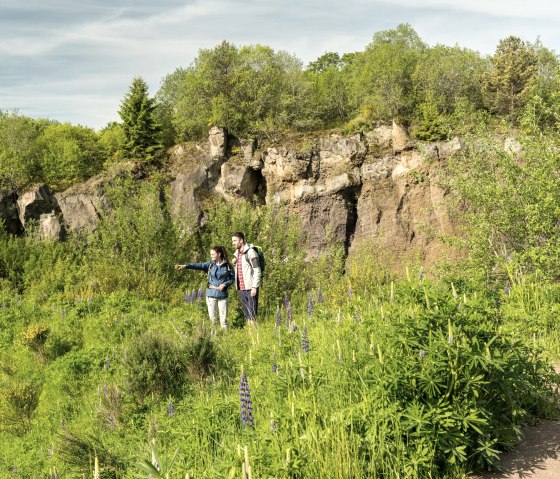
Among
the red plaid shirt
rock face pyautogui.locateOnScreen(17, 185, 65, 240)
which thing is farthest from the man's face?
rock face pyautogui.locateOnScreen(17, 185, 65, 240)

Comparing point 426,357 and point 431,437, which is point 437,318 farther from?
point 431,437

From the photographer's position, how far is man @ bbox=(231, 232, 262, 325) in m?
8.04

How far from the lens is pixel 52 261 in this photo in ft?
49.7

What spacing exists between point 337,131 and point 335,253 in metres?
11.5

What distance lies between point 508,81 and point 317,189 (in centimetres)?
1474

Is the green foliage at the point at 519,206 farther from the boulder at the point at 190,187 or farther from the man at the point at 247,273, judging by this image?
the boulder at the point at 190,187

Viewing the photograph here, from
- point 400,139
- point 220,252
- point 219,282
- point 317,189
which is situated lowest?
point 219,282

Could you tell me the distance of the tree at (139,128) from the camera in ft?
73.4

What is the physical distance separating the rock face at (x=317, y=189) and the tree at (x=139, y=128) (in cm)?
138

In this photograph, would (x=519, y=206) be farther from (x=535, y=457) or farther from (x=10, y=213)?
(x=10, y=213)

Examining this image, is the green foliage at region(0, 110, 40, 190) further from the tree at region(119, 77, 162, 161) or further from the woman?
the woman

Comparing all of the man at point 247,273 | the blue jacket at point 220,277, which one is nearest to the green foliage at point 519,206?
the man at point 247,273

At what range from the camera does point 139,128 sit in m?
22.3

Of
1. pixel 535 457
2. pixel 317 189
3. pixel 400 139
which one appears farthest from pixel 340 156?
pixel 535 457
